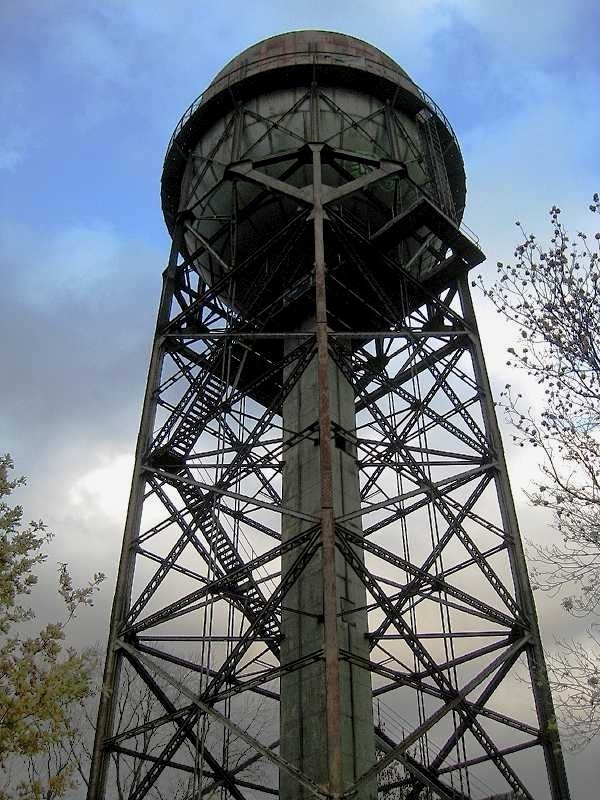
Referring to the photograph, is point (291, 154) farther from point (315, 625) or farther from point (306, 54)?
point (315, 625)

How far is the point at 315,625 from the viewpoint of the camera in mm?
14234

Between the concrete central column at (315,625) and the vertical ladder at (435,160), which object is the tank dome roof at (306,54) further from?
the concrete central column at (315,625)

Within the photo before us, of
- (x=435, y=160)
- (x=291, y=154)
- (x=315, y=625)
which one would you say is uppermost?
(x=435, y=160)

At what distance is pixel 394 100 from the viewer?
62.1ft

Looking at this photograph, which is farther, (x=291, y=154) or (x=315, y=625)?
(x=291, y=154)

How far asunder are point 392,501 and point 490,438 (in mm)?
3567

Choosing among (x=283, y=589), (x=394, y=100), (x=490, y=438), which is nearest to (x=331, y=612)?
(x=283, y=589)

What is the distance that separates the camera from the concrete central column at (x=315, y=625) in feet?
43.4

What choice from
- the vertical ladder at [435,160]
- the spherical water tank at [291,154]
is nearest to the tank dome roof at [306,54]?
the spherical water tank at [291,154]

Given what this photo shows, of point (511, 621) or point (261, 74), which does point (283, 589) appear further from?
point (261, 74)

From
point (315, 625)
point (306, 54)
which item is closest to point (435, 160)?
point (306, 54)

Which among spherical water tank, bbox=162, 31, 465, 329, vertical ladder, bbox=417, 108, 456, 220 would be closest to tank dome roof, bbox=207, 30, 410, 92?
spherical water tank, bbox=162, 31, 465, 329

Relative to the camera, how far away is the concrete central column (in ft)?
43.4

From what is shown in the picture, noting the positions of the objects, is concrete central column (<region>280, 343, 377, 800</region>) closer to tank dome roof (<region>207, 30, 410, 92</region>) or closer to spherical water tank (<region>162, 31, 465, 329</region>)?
spherical water tank (<region>162, 31, 465, 329</region>)
